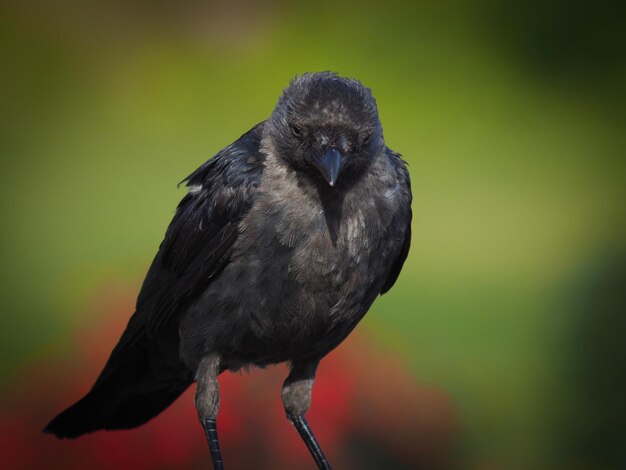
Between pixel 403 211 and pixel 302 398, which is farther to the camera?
pixel 302 398

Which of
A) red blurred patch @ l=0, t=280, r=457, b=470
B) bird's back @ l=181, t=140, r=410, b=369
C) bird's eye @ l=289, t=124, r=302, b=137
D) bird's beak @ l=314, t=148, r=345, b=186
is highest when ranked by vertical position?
bird's eye @ l=289, t=124, r=302, b=137

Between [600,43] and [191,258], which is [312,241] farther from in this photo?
[600,43]

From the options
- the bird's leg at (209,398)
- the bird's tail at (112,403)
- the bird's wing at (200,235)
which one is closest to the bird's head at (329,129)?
the bird's wing at (200,235)

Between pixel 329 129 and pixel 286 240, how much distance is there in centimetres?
33

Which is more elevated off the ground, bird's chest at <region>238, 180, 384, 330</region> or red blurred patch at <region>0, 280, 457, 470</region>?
bird's chest at <region>238, 180, 384, 330</region>

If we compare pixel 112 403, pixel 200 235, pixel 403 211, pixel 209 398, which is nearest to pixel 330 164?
pixel 403 211

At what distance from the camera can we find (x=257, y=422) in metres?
3.79

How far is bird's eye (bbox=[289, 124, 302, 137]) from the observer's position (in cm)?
280

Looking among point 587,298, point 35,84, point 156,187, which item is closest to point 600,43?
point 587,298

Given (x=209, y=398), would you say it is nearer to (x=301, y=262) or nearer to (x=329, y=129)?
(x=301, y=262)

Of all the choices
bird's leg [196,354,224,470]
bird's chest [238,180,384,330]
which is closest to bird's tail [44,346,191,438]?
bird's leg [196,354,224,470]

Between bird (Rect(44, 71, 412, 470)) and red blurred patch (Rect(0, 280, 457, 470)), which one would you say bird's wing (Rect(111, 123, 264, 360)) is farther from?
red blurred patch (Rect(0, 280, 457, 470))

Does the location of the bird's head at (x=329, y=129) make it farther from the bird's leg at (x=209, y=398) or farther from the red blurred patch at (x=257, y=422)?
the red blurred patch at (x=257, y=422)

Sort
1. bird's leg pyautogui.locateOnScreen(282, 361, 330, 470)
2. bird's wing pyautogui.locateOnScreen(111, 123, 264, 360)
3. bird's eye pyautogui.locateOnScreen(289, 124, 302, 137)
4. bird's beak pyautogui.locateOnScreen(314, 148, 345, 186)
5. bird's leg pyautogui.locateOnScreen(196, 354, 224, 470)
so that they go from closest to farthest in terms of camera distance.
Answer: bird's beak pyautogui.locateOnScreen(314, 148, 345, 186), bird's eye pyautogui.locateOnScreen(289, 124, 302, 137), bird's wing pyautogui.locateOnScreen(111, 123, 264, 360), bird's leg pyautogui.locateOnScreen(196, 354, 224, 470), bird's leg pyautogui.locateOnScreen(282, 361, 330, 470)
